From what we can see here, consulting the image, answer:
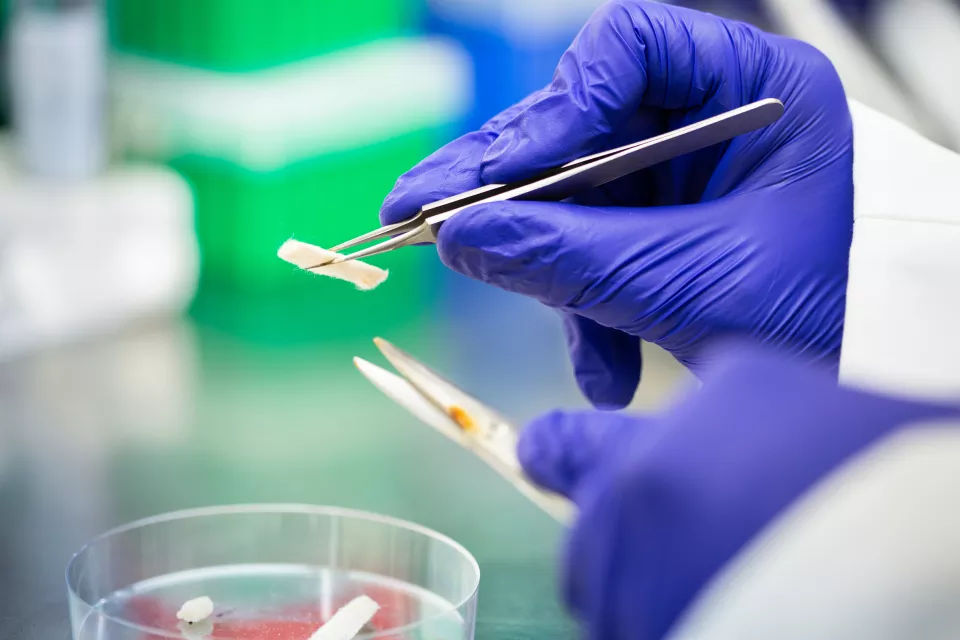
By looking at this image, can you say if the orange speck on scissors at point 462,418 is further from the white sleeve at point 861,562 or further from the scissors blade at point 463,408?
the white sleeve at point 861,562

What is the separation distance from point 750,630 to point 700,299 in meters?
0.42

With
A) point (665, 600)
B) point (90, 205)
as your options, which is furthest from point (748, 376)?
point (90, 205)

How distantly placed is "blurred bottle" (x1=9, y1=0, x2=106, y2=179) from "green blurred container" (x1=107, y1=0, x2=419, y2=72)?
301mm

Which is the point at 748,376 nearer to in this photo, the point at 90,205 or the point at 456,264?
the point at 456,264

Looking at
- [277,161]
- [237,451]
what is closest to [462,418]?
[237,451]

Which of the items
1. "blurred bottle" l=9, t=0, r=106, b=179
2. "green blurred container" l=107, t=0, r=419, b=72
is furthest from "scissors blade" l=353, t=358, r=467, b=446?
"green blurred container" l=107, t=0, r=419, b=72

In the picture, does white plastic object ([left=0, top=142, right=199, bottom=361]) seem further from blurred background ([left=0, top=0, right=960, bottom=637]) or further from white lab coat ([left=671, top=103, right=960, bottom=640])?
white lab coat ([left=671, top=103, right=960, bottom=640])

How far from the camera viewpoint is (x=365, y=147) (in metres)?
2.53

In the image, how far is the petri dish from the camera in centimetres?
60

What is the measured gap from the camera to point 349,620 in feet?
1.91

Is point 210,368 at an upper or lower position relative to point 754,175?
lower

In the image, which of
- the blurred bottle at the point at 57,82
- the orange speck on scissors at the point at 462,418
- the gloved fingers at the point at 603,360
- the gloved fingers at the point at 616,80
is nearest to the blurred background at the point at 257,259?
the blurred bottle at the point at 57,82

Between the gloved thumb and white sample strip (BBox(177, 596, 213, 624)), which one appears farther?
white sample strip (BBox(177, 596, 213, 624))

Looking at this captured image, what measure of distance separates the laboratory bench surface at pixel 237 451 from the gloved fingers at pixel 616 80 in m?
0.32
